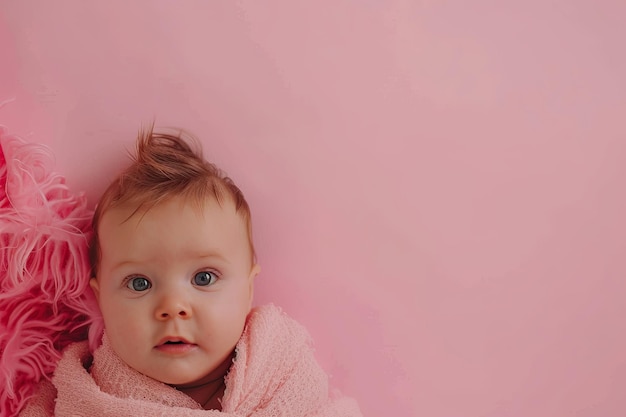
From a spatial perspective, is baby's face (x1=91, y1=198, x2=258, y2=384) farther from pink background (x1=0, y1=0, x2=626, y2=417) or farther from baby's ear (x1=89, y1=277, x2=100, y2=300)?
pink background (x1=0, y1=0, x2=626, y2=417)

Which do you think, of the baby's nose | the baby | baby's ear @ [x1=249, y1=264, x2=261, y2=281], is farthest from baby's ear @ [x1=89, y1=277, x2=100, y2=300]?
baby's ear @ [x1=249, y1=264, x2=261, y2=281]

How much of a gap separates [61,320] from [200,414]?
14.9 inches

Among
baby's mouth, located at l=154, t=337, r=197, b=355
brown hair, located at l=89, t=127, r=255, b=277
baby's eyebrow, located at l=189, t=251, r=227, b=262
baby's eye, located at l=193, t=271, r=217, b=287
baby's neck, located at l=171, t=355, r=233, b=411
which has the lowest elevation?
baby's neck, located at l=171, t=355, r=233, b=411

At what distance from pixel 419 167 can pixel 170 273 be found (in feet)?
1.86

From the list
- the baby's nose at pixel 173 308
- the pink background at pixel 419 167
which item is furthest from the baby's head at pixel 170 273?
the pink background at pixel 419 167

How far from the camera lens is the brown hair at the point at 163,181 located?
51.0 inches

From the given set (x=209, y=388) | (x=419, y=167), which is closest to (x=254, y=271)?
(x=209, y=388)

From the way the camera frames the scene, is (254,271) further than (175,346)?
Yes

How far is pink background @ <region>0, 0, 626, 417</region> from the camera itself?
145 centimetres

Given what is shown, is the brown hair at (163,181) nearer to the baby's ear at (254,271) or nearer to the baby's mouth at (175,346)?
the baby's ear at (254,271)

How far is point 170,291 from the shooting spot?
126 cm

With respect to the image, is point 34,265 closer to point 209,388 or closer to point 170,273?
point 170,273

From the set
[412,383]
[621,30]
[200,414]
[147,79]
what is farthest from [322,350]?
[621,30]

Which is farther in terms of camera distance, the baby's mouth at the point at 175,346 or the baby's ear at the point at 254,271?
the baby's ear at the point at 254,271
